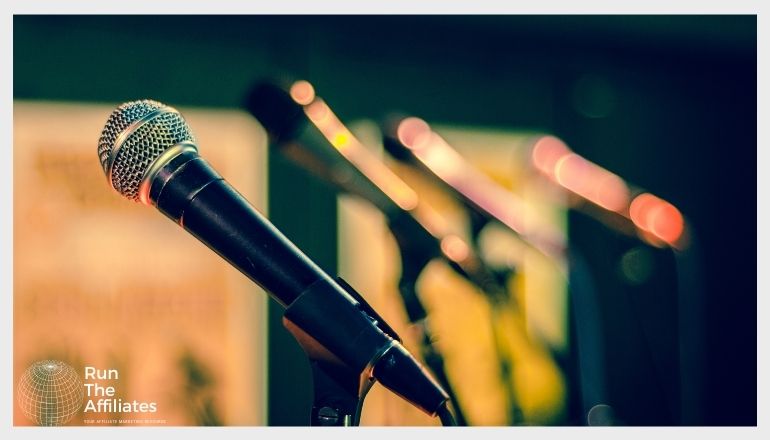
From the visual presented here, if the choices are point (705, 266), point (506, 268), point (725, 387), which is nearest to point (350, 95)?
point (506, 268)


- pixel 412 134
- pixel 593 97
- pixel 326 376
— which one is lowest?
pixel 326 376

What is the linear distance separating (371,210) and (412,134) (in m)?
0.52

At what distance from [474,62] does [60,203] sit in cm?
199

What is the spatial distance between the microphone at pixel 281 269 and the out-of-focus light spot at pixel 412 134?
2.18 ft

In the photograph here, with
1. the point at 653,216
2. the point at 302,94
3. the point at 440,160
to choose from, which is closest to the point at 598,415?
the point at 653,216

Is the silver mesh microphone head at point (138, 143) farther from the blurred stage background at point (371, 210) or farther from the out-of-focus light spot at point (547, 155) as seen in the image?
the blurred stage background at point (371, 210)

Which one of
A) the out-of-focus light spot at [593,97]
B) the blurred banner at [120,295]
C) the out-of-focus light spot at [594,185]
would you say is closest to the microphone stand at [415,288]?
the out-of-focus light spot at [594,185]

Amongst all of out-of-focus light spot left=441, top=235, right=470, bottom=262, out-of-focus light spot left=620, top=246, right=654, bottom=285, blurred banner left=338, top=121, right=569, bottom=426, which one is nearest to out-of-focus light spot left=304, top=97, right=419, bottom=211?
out-of-focus light spot left=441, top=235, right=470, bottom=262

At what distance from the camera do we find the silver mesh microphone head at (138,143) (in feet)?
3.34

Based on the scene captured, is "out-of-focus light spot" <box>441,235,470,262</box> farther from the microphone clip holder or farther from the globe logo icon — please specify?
the globe logo icon

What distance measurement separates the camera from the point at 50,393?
2656 mm

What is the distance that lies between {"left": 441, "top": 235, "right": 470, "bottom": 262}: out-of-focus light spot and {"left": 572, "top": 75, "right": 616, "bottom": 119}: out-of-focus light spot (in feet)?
9.35

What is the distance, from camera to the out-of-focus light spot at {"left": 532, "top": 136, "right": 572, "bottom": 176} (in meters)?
1.77

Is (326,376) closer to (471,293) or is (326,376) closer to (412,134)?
(412,134)
